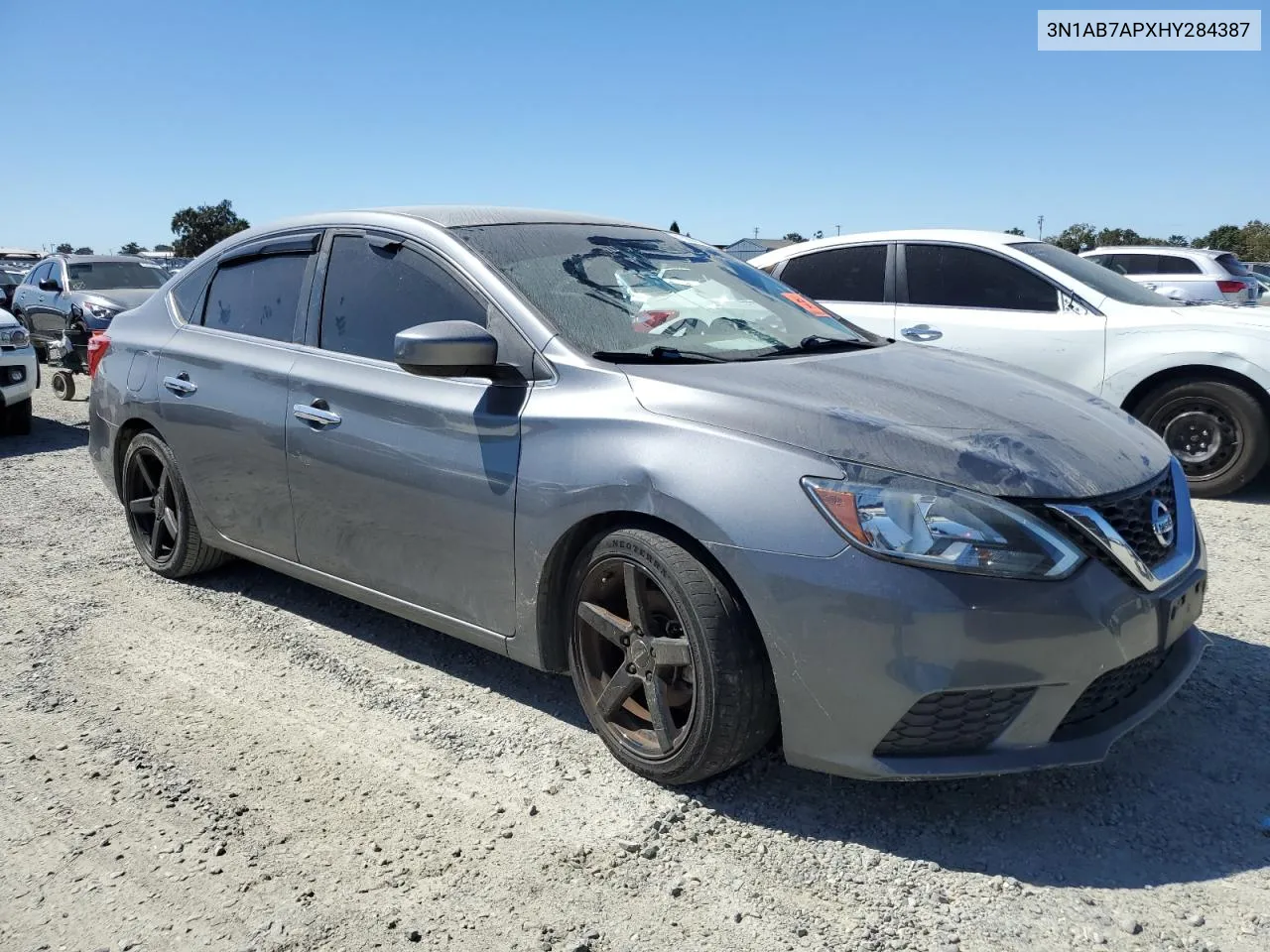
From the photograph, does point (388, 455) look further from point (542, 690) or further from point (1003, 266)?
point (1003, 266)

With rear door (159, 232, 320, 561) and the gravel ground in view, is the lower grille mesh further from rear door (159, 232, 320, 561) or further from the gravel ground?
rear door (159, 232, 320, 561)

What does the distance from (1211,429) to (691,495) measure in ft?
16.4

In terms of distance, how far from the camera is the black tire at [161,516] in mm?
4527

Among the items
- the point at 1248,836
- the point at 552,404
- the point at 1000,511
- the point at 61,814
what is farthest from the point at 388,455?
the point at 1248,836

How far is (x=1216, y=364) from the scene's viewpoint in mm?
6246

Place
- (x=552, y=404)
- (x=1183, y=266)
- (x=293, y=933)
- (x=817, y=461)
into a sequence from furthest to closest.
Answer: (x=1183, y=266)
(x=552, y=404)
(x=817, y=461)
(x=293, y=933)

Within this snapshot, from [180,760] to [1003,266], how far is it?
585 centimetres

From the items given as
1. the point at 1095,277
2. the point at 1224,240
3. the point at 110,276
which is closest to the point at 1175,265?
the point at 1095,277

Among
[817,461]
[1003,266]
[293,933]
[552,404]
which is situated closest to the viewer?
[293,933]

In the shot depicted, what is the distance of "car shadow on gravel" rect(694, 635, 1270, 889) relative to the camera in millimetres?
2551

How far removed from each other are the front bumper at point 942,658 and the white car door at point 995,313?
4347 millimetres

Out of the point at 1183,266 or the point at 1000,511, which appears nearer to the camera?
the point at 1000,511

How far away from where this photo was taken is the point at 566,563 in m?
3.06

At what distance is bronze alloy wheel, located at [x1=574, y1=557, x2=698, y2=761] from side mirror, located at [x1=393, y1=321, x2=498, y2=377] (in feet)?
2.35
